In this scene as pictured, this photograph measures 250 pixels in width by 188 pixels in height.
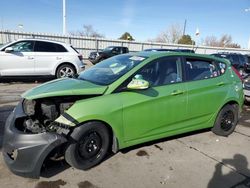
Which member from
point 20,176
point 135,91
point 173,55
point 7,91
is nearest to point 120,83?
point 135,91

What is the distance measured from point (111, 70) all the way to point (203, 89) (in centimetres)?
170

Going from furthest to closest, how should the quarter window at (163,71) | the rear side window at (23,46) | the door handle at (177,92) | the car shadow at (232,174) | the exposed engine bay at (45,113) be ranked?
the rear side window at (23,46), the door handle at (177,92), the quarter window at (163,71), the car shadow at (232,174), the exposed engine bay at (45,113)

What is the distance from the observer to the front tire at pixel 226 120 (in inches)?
196

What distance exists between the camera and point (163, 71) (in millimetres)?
4133

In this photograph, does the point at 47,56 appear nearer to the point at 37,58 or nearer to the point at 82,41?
the point at 37,58

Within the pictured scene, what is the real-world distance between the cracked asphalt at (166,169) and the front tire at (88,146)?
0.13 m

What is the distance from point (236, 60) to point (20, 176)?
16.1 metres

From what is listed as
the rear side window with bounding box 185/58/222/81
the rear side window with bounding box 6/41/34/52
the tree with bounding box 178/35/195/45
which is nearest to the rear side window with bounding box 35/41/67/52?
the rear side window with bounding box 6/41/34/52

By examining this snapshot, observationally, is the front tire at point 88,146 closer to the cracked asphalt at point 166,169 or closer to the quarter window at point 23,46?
the cracked asphalt at point 166,169

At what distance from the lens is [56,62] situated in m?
9.92

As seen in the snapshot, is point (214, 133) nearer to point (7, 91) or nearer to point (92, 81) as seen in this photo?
point (92, 81)

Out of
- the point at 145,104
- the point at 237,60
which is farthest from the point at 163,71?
the point at 237,60

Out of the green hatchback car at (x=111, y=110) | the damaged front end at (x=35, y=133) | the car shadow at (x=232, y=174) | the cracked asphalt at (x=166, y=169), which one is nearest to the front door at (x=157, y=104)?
the green hatchback car at (x=111, y=110)

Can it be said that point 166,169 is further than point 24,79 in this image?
No
